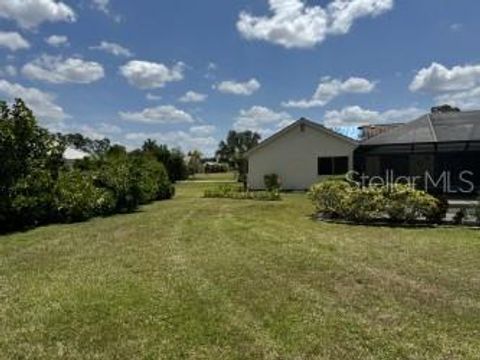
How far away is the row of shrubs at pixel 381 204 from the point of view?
15.3 m

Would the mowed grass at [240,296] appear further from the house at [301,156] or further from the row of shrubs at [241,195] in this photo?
the house at [301,156]

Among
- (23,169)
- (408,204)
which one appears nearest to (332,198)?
(408,204)

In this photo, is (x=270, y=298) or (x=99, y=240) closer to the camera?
(x=270, y=298)

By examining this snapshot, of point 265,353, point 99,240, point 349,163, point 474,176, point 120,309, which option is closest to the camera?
point 265,353

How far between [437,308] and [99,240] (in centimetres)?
790

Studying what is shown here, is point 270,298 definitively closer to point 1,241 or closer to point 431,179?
point 1,241

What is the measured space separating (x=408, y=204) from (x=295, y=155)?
18902 mm

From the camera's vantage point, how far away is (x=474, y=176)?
26.5m

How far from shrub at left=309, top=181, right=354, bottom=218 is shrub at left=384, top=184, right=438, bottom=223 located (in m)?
1.29

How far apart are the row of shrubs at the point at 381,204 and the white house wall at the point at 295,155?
1516 cm

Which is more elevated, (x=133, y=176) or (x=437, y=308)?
(x=133, y=176)

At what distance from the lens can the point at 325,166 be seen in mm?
33250

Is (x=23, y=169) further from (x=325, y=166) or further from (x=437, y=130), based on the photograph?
(x=325, y=166)

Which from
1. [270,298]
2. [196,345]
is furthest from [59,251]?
[196,345]
